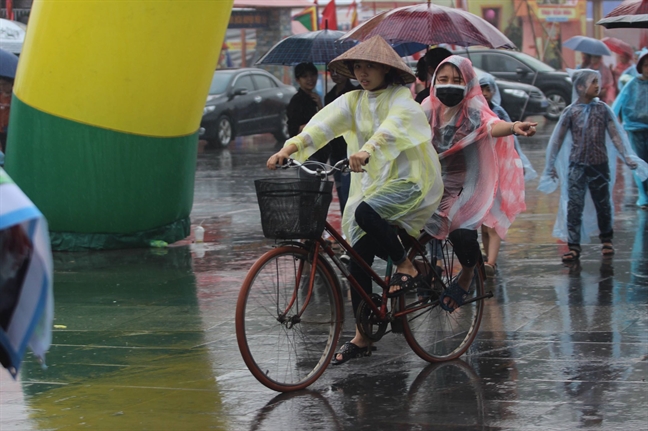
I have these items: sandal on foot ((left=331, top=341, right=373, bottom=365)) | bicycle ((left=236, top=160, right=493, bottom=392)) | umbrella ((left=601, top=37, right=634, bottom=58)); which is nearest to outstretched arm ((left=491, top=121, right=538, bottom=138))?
bicycle ((left=236, top=160, right=493, bottom=392))

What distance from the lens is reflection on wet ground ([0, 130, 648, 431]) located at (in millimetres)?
5113

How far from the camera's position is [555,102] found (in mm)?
28266

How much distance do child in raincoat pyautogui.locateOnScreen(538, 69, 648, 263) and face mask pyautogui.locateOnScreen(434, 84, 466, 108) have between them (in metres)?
3.41

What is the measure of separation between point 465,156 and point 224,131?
1762cm

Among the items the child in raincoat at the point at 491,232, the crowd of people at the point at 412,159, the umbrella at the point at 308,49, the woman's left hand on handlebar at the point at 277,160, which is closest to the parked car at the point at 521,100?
→ the umbrella at the point at 308,49

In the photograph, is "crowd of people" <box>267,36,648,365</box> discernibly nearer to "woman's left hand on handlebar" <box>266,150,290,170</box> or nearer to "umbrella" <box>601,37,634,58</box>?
"woman's left hand on handlebar" <box>266,150,290,170</box>

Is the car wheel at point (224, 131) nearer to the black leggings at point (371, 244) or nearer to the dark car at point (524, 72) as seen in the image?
the dark car at point (524, 72)

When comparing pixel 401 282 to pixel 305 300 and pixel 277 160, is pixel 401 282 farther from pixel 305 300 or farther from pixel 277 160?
pixel 277 160

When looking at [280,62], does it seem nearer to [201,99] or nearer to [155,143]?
[201,99]

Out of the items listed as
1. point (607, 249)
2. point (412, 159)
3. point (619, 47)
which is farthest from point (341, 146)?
point (619, 47)

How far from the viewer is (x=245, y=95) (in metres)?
24.5

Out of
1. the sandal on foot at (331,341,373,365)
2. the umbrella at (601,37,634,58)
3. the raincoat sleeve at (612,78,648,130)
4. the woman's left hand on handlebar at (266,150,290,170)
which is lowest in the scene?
the sandal on foot at (331,341,373,365)

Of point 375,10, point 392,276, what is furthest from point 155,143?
point 375,10

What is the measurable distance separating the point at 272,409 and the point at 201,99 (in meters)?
5.59
